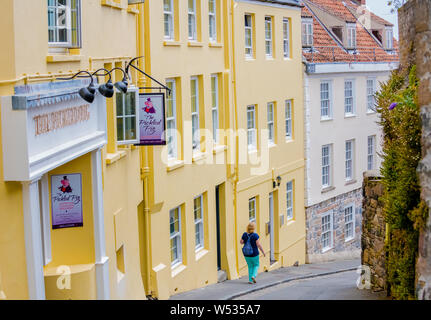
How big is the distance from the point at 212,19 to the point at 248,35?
3.25 metres

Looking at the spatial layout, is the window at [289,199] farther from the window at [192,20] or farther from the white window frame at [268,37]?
the window at [192,20]

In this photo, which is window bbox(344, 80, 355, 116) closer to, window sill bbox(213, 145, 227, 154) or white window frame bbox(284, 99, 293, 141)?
white window frame bbox(284, 99, 293, 141)

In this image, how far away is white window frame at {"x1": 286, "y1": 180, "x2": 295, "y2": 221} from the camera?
29281 mm

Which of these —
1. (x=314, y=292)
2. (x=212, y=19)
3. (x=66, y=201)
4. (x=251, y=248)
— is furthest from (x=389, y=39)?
(x=66, y=201)

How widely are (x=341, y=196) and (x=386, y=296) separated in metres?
18.5

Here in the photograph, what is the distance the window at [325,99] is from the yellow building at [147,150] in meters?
1.77

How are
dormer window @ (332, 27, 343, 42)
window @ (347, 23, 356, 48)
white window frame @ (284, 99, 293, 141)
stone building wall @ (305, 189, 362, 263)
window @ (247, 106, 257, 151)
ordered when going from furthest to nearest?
dormer window @ (332, 27, 343, 42) → window @ (347, 23, 356, 48) → stone building wall @ (305, 189, 362, 263) → white window frame @ (284, 99, 293, 141) → window @ (247, 106, 257, 151)

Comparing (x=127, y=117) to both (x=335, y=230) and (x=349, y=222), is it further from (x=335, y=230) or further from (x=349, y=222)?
(x=349, y=222)

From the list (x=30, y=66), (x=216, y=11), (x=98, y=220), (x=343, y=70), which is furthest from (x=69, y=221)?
(x=343, y=70)

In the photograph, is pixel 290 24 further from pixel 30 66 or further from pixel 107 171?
pixel 30 66

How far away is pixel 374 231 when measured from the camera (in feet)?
53.4

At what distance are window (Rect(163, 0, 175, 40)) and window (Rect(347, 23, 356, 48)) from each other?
51.1ft

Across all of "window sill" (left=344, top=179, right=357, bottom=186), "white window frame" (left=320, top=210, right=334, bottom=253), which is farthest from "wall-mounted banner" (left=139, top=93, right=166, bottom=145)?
"window sill" (left=344, top=179, right=357, bottom=186)

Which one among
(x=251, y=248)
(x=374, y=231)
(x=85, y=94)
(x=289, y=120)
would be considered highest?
(x=85, y=94)
